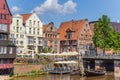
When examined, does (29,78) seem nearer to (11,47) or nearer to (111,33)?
(11,47)

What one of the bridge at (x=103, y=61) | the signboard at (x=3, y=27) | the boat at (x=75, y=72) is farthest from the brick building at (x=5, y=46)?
the bridge at (x=103, y=61)

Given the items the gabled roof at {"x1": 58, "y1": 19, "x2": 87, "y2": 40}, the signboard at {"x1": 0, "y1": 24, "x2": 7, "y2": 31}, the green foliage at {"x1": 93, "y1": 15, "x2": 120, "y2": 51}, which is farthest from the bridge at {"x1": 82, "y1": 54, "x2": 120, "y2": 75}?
the signboard at {"x1": 0, "y1": 24, "x2": 7, "y2": 31}

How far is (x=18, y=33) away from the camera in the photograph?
84500 mm

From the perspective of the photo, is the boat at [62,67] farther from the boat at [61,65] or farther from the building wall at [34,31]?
the building wall at [34,31]

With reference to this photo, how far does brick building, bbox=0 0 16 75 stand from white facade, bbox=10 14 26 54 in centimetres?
1625

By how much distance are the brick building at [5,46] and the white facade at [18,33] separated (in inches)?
640

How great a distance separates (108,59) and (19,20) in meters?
26.6

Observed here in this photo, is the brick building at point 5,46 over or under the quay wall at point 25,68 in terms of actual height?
over

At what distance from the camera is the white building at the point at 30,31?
8506cm

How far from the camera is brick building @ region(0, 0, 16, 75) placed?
206 ft

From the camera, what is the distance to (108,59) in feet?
251

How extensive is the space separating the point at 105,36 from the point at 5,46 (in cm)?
3287

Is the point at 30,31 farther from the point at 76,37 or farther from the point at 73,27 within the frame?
the point at 73,27

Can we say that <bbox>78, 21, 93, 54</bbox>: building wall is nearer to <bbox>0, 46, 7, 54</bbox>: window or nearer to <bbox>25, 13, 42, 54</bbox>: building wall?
<bbox>25, 13, 42, 54</bbox>: building wall
